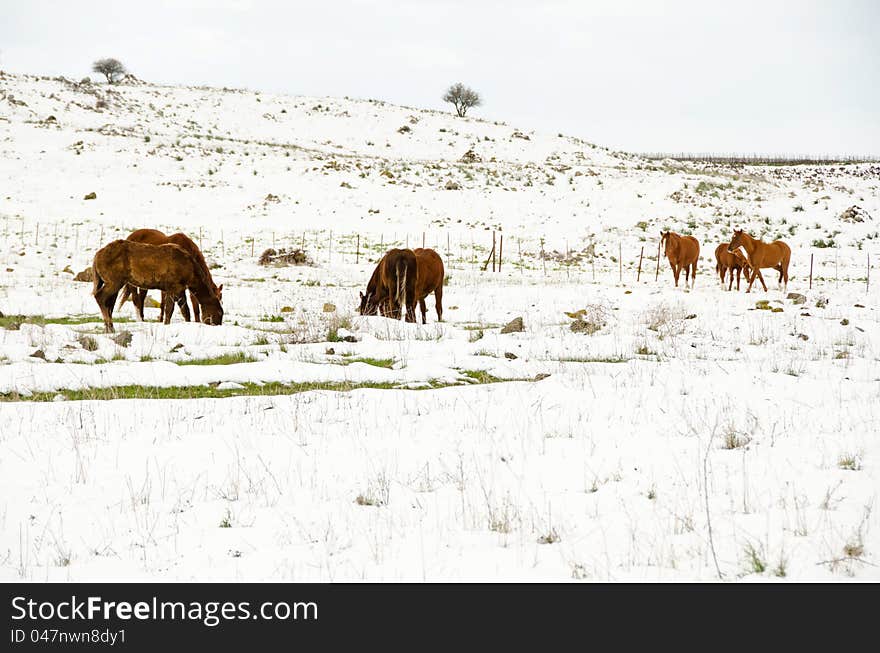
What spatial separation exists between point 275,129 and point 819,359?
→ 59.3m

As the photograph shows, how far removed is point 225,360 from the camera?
1058cm

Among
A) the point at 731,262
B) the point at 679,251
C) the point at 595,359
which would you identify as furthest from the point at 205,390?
the point at 731,262

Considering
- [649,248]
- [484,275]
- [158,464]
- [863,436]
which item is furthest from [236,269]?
[863,436]

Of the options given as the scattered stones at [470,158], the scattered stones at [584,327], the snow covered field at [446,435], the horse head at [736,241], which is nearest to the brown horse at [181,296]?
the snow covered field at [446,435]

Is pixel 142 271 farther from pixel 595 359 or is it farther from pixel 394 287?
pixel 595 359

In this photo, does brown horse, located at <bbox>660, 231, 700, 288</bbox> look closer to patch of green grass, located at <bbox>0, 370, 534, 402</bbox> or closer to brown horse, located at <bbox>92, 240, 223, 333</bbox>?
brown horse, located at <bbox>92, 240, 223, 333</bbox>

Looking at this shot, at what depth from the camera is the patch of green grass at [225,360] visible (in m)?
10.5

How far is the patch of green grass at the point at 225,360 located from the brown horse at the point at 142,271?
9.29 feet

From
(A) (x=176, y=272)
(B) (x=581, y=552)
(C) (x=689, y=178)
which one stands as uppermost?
(C) (x=689, y=178)

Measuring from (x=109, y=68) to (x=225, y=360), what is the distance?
78.5 metres

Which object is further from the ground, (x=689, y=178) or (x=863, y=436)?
(x=689, y=178)

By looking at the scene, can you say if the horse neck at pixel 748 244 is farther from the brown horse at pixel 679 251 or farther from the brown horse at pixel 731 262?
the brown horse at pixel 679 251

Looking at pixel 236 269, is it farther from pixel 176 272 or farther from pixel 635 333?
pixel 635 333

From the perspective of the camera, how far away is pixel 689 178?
4528 cm
